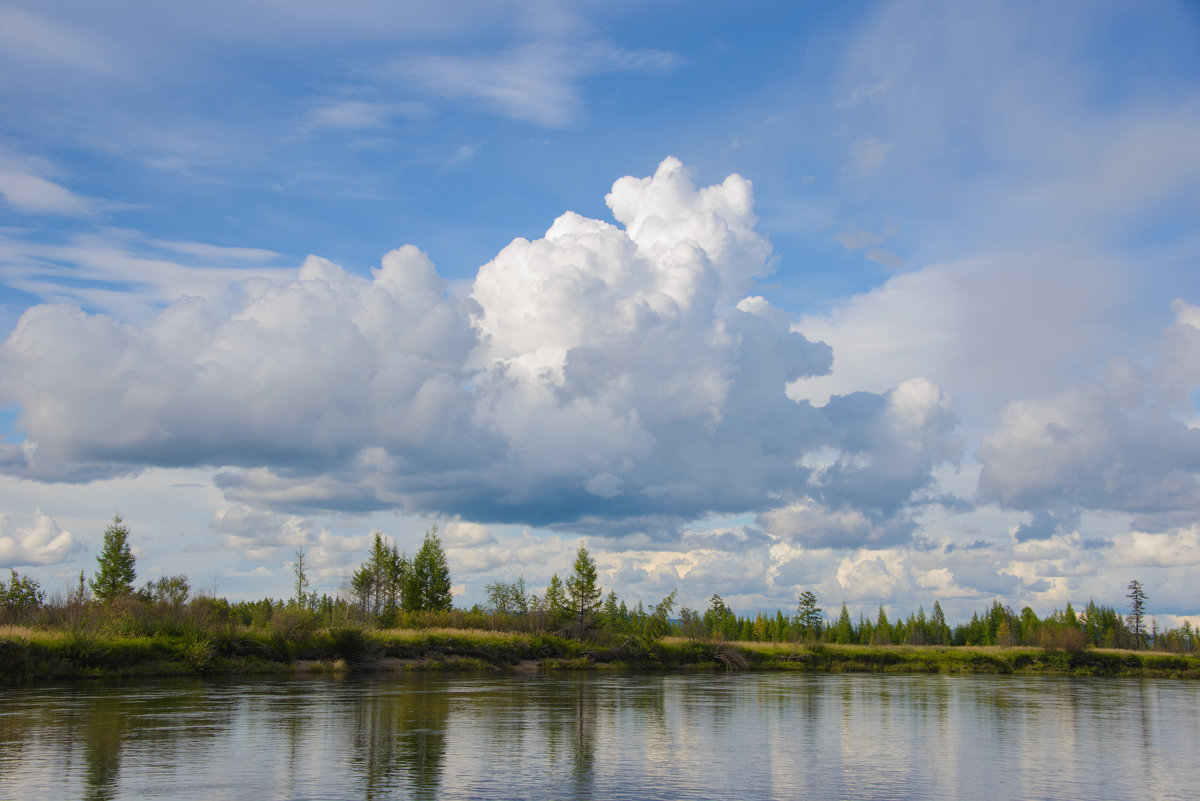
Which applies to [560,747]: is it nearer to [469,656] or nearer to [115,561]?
[469,656]

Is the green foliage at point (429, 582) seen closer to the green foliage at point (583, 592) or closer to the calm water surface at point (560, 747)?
the green foliage at point (583, 592)

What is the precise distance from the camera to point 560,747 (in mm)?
20344

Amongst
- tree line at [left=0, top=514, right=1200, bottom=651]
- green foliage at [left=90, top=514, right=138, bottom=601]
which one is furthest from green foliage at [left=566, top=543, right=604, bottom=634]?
green foliage at [left=90, top=514, right=138, bottom=601]

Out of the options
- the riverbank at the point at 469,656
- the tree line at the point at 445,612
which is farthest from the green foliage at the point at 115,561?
the riverbank at the point at 469,656

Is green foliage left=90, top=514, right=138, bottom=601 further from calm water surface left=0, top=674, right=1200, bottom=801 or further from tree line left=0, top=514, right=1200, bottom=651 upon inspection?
calm water surface left=0, top=674, right=1200, bottom=801

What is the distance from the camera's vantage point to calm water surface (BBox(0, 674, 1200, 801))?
601 inches

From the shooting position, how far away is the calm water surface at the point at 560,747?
50.1 ft

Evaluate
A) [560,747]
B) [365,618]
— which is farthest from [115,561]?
[560,747]

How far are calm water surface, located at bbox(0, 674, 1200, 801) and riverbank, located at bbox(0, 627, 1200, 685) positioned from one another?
16.7 ft

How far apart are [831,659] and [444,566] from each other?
142ft

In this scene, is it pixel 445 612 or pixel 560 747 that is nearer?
pixel 560 747

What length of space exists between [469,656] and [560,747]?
43529 mm

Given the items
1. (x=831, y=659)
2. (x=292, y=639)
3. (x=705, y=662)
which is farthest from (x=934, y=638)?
(x=292, y=639)

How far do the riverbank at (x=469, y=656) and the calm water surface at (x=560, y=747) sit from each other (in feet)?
16.7
